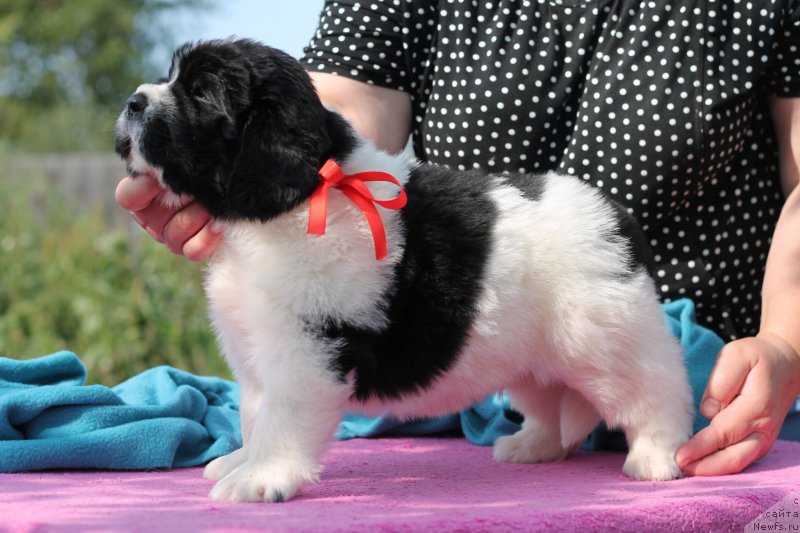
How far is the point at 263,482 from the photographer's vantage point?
6.81ft

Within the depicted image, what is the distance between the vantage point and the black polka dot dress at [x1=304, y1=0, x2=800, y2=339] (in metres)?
3.23

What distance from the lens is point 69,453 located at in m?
2.57

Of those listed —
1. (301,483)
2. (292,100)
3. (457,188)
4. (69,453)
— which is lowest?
(69,453)

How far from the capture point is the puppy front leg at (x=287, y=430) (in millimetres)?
2080

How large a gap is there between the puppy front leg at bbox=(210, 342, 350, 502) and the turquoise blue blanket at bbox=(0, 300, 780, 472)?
0.64m

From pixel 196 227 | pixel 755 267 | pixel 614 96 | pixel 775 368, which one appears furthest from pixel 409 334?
pixel 755 267

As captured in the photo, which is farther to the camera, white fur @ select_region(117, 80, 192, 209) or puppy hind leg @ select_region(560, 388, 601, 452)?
puppy hind leg @ select_region(560, 388, 601, 452)

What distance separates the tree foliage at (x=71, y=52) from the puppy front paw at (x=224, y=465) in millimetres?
23314

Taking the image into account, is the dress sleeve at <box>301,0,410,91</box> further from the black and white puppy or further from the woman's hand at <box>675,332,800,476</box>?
the woman's hand at <box>675,332,800,476</box>

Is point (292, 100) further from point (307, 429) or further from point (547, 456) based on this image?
point (547, 456)

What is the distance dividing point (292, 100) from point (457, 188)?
513 mm

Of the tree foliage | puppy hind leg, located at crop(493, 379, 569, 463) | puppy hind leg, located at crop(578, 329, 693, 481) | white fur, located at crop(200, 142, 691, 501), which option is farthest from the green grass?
the tree foliage

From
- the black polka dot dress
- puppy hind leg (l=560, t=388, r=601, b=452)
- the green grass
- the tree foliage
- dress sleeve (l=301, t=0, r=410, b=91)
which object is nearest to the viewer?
puppy hind leg (l=560, t=388, r=601, b=452)

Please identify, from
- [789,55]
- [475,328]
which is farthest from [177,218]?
[789,55]
